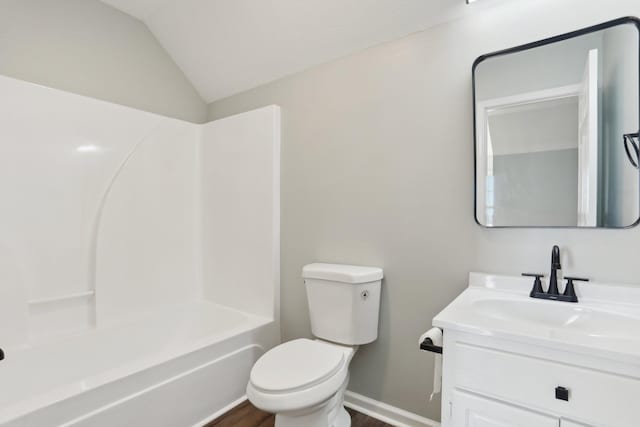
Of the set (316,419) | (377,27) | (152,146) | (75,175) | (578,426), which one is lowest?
(316,419)

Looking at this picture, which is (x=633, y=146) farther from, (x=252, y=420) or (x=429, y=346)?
(x=252, y=420)

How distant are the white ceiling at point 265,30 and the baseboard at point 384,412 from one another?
2.06 metres

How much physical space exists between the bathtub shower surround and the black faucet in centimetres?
154

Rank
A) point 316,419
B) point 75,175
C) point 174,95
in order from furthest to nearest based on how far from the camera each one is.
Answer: point 174,95 → point 75,175 → point 316,419

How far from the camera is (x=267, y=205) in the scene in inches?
92.5

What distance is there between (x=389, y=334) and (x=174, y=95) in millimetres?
2419

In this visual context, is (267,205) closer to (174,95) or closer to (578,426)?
(174,95)

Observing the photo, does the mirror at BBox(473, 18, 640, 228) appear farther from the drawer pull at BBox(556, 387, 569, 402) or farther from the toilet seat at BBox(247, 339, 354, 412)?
the toilet seat at BBox(247, 339, 354, 412)

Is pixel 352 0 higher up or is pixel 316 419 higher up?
pixel 352 0

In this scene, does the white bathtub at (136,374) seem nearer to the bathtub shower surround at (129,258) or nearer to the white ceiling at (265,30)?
the bathtub shower surround at (129,258)

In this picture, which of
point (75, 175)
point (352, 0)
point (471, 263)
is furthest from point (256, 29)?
point (471, 263)

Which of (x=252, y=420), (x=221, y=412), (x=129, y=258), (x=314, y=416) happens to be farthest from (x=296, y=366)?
(x=129, y=258)

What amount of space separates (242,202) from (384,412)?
1.64m

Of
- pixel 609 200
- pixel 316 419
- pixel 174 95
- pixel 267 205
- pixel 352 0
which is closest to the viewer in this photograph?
pixel 609 200
